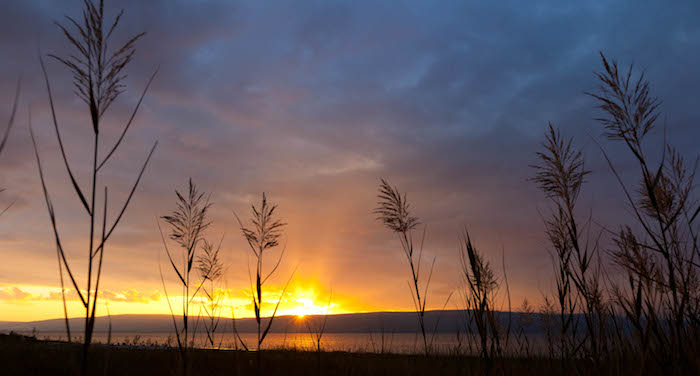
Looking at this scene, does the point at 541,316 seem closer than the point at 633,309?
No

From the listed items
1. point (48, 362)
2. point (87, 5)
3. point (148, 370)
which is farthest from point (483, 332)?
point (48, 362)

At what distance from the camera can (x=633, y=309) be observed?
2715mm

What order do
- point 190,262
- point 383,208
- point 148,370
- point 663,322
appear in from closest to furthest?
point 190,262 → point 663,322 → point 383,208 → point 148,370

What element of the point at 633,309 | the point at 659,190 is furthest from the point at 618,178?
the point at 659,190

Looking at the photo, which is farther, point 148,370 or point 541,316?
point 541,316

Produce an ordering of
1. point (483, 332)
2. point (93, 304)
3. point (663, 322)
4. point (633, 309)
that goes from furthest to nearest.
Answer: point (663, 322), point (633, 309), point (483, 332), point (93, 304)

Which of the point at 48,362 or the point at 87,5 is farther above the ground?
the point at 87,5

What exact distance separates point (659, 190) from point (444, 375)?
2.76m

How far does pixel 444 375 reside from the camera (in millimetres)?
4250

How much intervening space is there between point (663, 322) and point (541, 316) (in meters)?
5.19

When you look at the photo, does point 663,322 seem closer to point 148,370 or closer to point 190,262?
point 190,262

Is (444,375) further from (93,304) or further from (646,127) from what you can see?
(93,304)

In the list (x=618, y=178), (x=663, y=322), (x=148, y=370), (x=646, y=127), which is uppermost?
(x=646, y=127)

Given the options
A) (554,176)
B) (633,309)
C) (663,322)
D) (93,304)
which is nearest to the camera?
(93,304)
